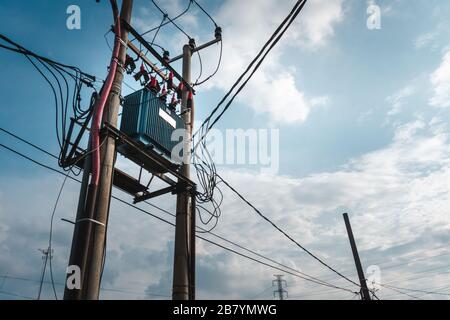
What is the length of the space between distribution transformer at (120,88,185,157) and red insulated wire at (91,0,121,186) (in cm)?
134

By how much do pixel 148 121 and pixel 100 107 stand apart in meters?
1.73

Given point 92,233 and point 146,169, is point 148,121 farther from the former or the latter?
point 92,233

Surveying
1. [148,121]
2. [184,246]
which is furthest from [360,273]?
[148,121]

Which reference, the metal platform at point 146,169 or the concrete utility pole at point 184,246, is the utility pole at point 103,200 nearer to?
the metal platform at point 146,169

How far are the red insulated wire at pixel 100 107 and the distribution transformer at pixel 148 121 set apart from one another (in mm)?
1338

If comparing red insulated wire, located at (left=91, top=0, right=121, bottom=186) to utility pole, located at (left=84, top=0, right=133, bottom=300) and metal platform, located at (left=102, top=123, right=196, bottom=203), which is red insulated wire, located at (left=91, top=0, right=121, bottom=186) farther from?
metal platform, located at (left=102, top=123, right=196, bottom=203)

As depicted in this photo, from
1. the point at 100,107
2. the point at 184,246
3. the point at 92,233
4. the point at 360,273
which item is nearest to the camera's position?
the point at 92,233

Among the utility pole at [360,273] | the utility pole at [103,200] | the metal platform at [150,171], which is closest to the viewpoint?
the utility pole at [103,200]

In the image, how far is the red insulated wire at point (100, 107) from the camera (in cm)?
527

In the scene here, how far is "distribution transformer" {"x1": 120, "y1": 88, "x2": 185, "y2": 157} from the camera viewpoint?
23.9 feet

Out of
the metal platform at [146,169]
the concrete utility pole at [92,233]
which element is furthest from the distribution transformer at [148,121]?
the concrete utility pole at [92,233]

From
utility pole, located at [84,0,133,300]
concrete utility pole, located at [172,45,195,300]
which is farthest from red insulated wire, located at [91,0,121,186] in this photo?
concrete utility pole, located at [172,45,195,300]

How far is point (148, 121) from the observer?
24.5ft
